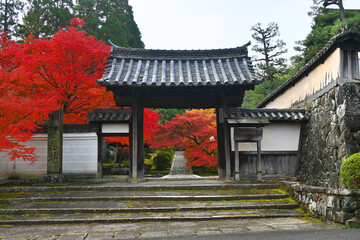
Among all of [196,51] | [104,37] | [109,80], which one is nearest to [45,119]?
[109,80]

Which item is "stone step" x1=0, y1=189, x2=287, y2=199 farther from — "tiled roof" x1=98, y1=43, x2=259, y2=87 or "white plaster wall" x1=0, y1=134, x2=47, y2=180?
"tiled roof" x1=98, y1=43, x2=259, y2=87

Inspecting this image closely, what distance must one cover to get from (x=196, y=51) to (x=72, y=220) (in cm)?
804

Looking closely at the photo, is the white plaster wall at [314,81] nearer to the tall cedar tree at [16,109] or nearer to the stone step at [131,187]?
the stone step at [131,187]

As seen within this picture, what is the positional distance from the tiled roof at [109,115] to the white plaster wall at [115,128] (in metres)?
0.30

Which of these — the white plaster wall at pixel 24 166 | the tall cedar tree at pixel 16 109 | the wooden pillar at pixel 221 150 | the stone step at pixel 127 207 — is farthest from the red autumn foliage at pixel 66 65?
the wooden pillar at pixel 221 150

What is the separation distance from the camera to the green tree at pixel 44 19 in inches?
898

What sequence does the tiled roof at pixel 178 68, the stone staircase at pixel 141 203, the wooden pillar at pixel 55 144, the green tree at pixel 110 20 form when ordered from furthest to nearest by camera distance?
1. the green tree at pixel 110 20
2. the wooden pillar at pixel 55 144
3. the tiled roof at pixel 178 68
4. the stone staircase at pixel 141 203

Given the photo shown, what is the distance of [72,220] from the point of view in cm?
648

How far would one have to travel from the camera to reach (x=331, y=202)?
6.17m

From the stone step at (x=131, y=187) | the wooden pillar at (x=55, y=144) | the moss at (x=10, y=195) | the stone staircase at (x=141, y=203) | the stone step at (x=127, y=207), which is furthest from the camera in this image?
the wooden pillar at (x=55, y=144)

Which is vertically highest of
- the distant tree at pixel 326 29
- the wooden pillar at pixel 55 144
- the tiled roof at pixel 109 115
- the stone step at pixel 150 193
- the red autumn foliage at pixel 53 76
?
the distant tree at pixel 326 29

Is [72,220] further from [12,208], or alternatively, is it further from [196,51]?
[196,51]

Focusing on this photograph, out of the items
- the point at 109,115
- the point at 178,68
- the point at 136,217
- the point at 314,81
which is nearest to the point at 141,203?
the point at 136,217

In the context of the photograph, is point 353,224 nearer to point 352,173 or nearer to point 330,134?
point 352,173
